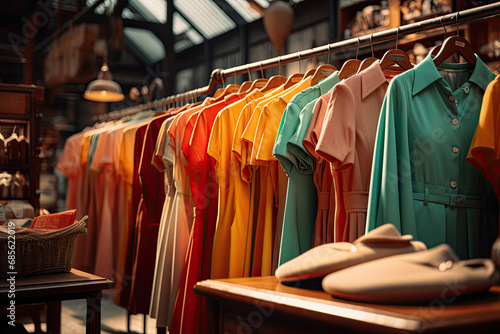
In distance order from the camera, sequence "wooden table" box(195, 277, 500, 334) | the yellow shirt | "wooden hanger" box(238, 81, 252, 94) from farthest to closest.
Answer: "wooden hanger" box(238, 81, 252, 94), the yellow shirt, "wooden table" box(195, 277, 500, 334)

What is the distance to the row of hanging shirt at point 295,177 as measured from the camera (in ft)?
5.13

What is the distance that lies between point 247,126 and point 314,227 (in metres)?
0.46

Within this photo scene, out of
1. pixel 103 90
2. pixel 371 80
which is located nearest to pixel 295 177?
pixel 371 80

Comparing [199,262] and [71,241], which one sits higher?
[71,241]

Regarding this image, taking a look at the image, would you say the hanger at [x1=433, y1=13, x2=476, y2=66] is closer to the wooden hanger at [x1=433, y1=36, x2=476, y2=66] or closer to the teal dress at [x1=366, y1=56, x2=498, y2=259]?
the wooden hanger at [x1=433, y1=36, x2=476, y2=66]

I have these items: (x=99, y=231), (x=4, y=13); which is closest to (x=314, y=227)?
(x=99, y=231)

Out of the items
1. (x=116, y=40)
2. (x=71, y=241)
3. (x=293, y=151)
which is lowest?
(x=71, y=241)

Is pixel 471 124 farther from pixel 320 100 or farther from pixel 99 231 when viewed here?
pixel 99 231

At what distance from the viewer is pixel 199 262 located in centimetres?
234

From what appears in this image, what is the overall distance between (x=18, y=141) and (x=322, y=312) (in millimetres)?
2897

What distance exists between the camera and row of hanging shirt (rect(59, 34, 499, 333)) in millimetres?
1563

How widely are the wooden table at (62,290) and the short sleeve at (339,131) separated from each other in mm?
850

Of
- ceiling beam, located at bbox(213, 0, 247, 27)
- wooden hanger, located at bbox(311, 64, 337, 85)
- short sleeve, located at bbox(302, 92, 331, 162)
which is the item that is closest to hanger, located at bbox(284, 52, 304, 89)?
wooden hanger, located at bbox(311, 64, 337, 85)

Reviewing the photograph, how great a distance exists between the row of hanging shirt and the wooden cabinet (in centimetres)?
60
